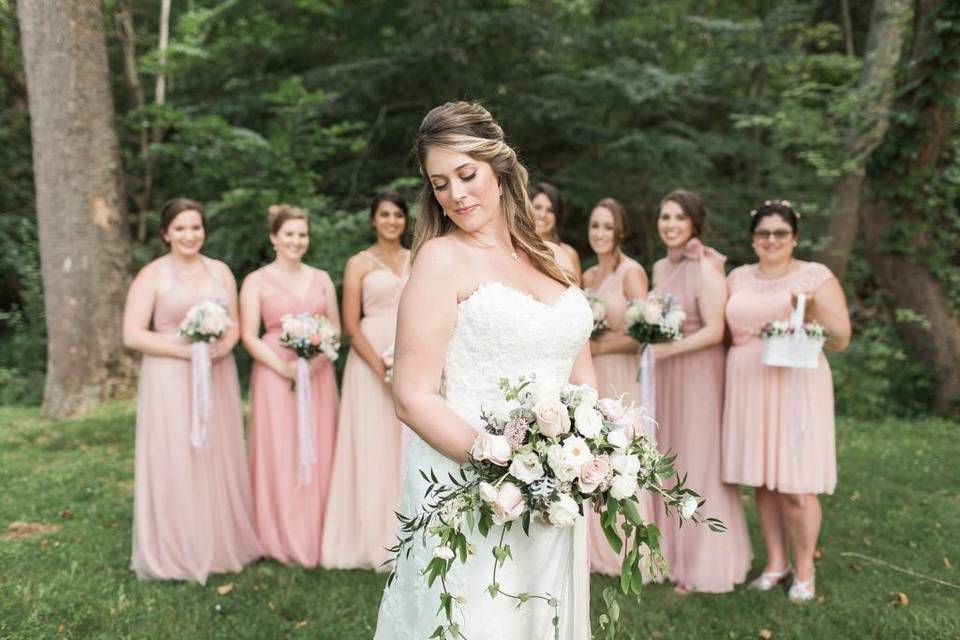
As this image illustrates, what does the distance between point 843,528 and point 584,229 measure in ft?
26.1

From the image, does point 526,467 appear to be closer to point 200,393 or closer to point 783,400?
point 783,400

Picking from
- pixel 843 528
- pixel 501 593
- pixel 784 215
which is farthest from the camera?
pixel 843 528

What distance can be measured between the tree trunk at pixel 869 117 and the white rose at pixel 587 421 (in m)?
8.15

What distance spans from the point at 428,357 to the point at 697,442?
3.44 meters

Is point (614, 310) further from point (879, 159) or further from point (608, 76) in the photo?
point (608, 76)

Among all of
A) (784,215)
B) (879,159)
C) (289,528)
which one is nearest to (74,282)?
(289,528)

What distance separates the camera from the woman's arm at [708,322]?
5.06 meters

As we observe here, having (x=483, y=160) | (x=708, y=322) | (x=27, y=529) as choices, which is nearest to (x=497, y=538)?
(x=483, y=160)

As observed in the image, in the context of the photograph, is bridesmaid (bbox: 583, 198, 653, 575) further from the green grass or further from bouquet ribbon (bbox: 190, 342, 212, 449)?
bouquet ribbon (bbox: 190, 342, 212, 449)

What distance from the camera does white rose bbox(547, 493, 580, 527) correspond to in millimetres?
2094

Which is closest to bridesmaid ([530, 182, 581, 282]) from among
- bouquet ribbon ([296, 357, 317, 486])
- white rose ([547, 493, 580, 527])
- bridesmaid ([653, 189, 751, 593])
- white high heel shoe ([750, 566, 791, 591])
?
bridesmaid ([653, 189, 751, 593])

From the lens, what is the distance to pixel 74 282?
9.34 m

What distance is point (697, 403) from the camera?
5270 mm

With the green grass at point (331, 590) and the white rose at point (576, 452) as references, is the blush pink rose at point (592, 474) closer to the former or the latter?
the white rose at point (576, 452)
